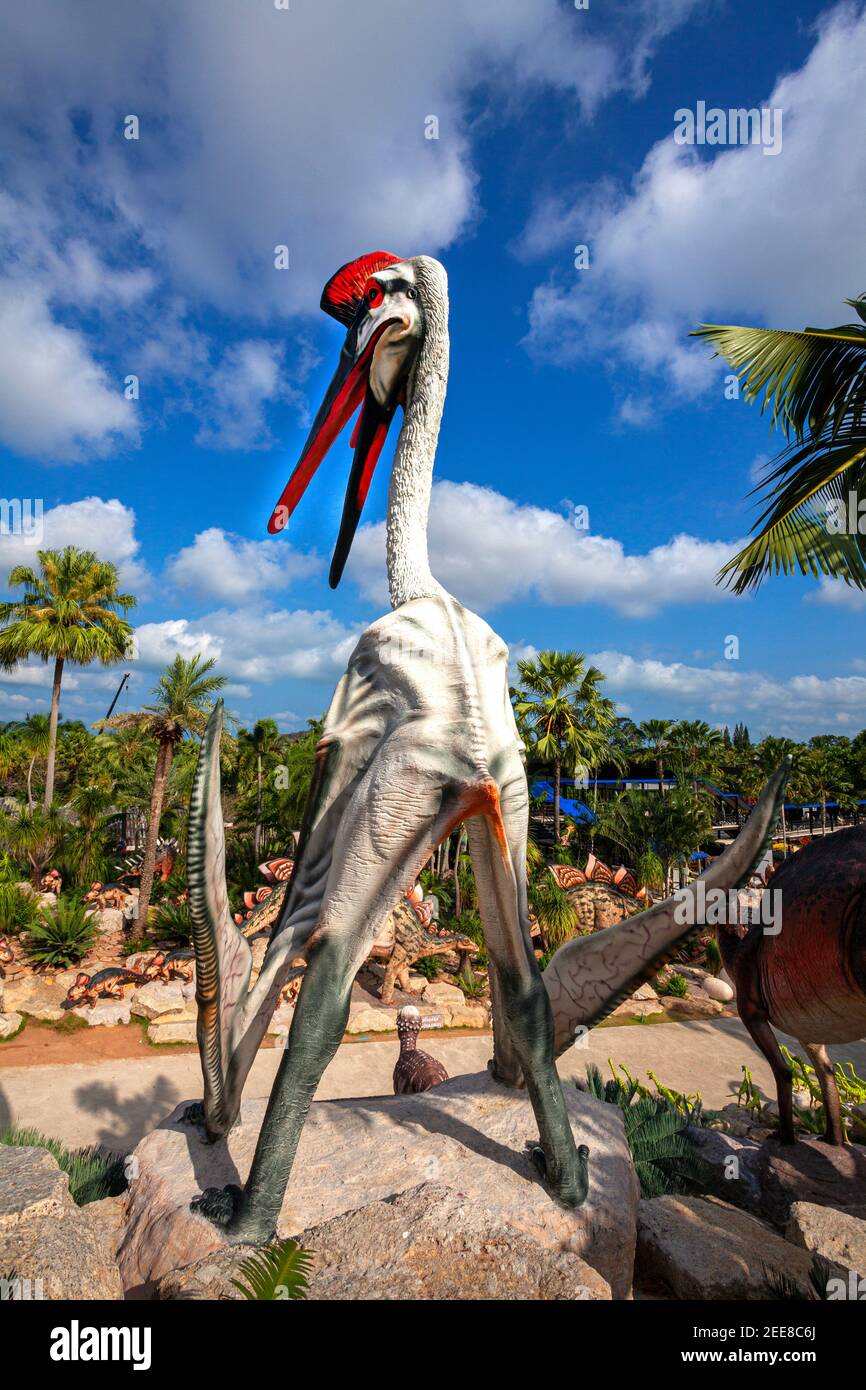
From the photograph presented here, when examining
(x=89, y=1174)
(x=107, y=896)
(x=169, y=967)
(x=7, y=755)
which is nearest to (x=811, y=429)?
(x=89, y=1174)

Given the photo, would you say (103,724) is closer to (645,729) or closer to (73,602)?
(73,602)

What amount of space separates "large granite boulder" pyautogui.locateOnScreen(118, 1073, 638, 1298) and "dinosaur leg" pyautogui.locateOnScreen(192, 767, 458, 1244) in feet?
0.56

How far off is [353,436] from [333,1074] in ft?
22.8

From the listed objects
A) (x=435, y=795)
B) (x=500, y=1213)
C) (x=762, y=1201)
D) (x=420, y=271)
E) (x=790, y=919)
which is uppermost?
(x=420, y=271)

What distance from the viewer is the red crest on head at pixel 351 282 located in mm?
3559

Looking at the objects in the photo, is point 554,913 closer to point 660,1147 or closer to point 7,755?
point 660,1147

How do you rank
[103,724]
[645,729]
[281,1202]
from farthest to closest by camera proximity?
[645,729]
[103,724]
[281,1202]

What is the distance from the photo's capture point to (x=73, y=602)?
709 inches

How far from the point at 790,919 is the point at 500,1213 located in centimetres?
241

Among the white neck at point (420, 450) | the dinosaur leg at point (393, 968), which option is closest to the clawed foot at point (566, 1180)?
the white neck at point (420, 450)

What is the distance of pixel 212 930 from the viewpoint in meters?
2.80

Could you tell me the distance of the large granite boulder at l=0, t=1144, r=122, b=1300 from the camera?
2215mm

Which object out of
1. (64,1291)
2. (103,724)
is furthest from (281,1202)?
(103,724)

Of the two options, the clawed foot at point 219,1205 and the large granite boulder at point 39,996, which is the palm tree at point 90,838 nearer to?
the large granite boulder at point 39,996
